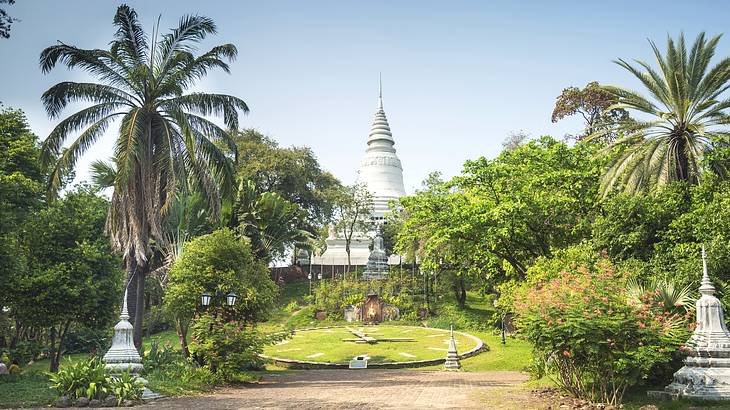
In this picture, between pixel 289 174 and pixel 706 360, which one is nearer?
pixel 706 360

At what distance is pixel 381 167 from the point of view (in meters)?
63.5

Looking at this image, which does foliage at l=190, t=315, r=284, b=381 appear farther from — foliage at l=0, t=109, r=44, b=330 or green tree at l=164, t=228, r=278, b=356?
foliage at l=0, t=109, r=44, b=330

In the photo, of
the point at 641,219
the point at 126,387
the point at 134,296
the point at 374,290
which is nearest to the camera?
the point at 126,387

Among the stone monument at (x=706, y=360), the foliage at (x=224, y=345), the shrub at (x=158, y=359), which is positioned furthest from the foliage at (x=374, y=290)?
the stone monument at (x=706, y=360)

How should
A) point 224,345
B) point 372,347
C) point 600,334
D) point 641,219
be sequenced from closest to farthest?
point 600,334 → point 641,219 → point 224,345 → point 372,347

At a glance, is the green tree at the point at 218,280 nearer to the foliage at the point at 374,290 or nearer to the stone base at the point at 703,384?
the stone base at the point at 703,384

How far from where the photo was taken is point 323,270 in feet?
169

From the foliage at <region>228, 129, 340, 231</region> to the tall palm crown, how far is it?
26498mm

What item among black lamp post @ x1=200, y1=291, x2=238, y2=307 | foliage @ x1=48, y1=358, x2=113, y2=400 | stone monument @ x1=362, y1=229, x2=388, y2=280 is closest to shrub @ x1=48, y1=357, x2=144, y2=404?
foliage @ x1=48, y1=358, x2=113, y2=400

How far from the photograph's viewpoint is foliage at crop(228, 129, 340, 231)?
157 feet

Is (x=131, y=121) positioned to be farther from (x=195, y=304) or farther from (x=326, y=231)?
(x=326, y=231)

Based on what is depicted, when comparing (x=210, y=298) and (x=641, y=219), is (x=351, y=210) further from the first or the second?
(x=641, y=219)

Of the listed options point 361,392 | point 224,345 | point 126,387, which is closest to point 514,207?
point 361,392

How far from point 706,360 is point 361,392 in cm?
747
